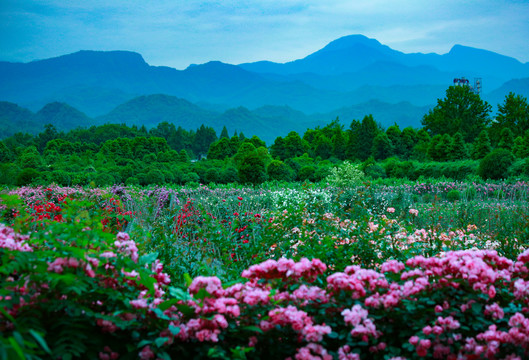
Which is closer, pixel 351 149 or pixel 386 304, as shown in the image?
pixel 386 304

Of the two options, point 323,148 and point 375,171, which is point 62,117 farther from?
point 375,171

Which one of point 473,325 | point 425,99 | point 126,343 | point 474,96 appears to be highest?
point 425,99

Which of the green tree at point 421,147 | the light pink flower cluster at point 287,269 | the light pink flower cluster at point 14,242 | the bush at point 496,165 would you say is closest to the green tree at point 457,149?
the green tree at point 421,147

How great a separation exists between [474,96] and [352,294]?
106 ft

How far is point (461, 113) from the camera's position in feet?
98.2

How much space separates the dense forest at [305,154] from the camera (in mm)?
14312

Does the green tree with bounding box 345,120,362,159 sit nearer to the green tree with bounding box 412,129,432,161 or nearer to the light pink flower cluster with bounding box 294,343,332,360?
the green tree with bounding box 412,129,432,161

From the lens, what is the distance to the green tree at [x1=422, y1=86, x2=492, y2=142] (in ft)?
96.5

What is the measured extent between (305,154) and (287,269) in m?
23.5

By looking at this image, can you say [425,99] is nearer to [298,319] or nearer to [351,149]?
[351,149]

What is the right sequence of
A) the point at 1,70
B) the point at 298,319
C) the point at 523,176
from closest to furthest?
the point at 298,319
the point at 523,176
the point at 1,70

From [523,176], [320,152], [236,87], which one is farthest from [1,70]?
[523,176]

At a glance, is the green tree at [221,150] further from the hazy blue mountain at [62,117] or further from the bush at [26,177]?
the hazy blue mountain at [62,117]

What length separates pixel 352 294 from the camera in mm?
1934
